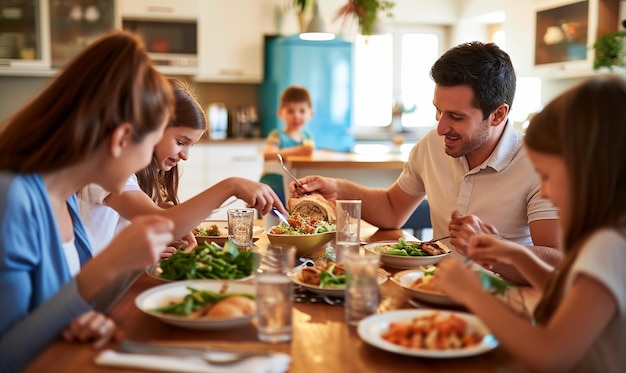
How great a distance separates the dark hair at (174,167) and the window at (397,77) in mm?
4281

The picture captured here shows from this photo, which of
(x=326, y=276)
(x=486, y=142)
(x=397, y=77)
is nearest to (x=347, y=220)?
(x=326, y=276)

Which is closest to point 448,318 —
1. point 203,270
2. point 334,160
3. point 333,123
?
point 203,270

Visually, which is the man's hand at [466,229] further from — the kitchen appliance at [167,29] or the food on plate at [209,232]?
the kitchen appliance at [167,29]

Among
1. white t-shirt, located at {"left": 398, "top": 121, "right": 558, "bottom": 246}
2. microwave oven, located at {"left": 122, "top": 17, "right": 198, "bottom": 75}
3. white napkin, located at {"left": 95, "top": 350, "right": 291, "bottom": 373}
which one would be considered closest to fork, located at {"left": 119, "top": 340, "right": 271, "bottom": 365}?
white napkin, located at {"left": 95, "top": 350, "right": 291, "bottom": 373}

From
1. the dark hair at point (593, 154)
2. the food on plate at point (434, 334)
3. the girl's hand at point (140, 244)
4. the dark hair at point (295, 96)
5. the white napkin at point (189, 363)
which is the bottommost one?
the white napkin at point (189, 363)

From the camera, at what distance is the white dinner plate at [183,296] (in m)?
1.14

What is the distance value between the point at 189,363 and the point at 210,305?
263 mm

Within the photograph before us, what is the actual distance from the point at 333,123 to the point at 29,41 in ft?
8.45

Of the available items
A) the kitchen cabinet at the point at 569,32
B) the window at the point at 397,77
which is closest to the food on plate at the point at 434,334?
the kitchen cabinet at the point at 569,32

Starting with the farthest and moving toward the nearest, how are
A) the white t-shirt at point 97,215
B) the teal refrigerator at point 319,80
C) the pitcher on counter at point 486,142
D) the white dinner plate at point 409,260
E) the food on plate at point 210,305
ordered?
the teal refrigerator at point 319,80 < the pitcher on counter at point 486,142 < the white t-shirt at point 97,215 < the white dinner plate at point 409,260 < the food on plate at point 210,305

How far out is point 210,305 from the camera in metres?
1.25

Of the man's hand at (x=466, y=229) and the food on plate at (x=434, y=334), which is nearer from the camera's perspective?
the food on plate at (x=434, y=334)

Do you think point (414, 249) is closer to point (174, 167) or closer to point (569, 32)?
point (174, 167)

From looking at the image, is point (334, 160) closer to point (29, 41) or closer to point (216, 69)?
point (216, 69)
